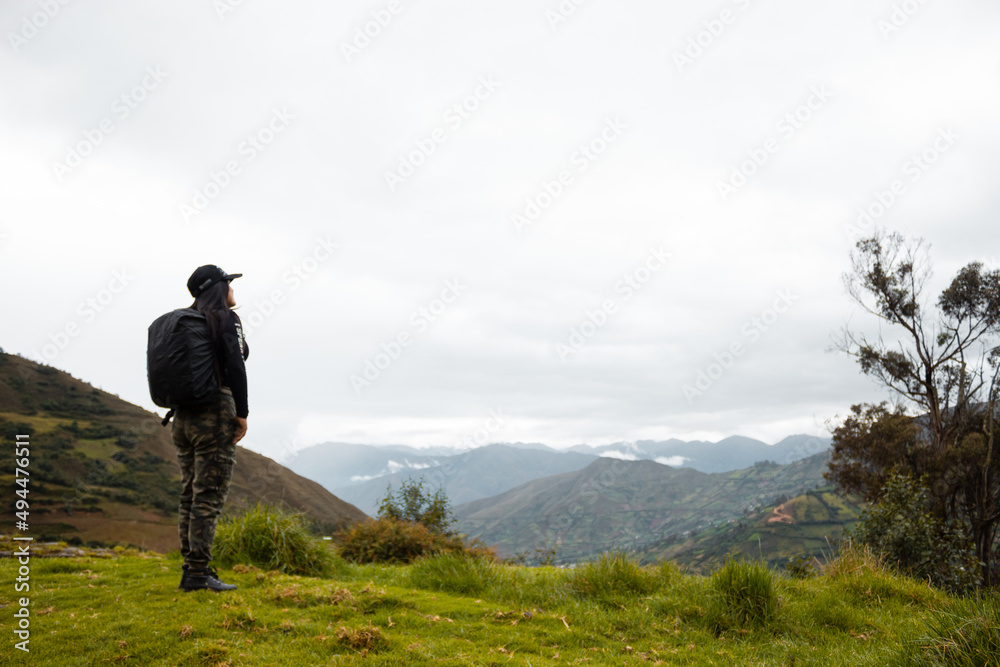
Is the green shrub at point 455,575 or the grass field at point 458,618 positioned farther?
the green shrub at point 455,575

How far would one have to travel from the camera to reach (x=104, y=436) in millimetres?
57406

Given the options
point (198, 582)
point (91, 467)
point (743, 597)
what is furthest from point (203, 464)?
point (91, 467)

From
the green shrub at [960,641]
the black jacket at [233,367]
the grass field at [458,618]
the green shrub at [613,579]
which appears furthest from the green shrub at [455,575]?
the green shrub at [960,641]

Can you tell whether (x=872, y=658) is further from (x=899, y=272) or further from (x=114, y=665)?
(x=899, y=272)

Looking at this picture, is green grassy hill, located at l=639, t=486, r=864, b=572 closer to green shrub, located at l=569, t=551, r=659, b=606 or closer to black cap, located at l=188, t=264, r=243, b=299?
green shrub, located at l=569, t=551, r=659, b=606

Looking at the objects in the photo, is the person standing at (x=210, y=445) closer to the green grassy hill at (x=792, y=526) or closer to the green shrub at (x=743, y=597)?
the green shrub at (x=743, y=597)

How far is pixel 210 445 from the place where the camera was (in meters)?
5.26

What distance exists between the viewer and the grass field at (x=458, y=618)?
4168mm

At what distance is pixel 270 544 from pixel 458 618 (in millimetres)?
3789

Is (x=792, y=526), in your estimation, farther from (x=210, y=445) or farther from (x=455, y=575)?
(x=210, y=445)

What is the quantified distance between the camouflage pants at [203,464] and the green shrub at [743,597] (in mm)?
5386

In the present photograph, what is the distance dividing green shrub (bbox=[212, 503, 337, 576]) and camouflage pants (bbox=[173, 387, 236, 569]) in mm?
2395

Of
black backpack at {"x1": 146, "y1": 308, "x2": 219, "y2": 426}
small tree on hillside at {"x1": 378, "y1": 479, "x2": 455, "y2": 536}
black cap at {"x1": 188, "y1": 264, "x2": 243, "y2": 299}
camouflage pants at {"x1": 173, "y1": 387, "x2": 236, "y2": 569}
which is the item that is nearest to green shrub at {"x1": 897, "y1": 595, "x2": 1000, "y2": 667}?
camouflage pants at {"x1": 173, "y1": 387, "x2": 236, "y2": 569}

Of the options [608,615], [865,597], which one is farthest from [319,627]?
[865,597]
